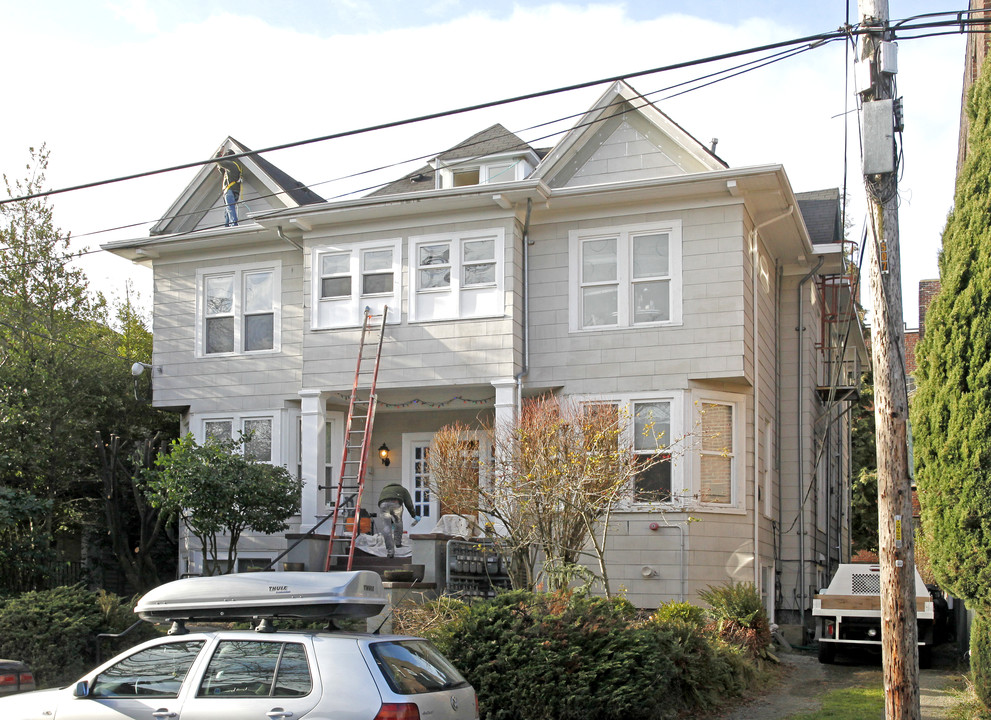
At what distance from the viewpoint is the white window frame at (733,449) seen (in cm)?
1550

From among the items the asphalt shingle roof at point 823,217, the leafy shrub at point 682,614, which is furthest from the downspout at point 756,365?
the asphalt shingle roof at point 823,217

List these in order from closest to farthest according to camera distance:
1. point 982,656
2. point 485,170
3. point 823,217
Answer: point 982,656 < point 485,170 < point 823,217

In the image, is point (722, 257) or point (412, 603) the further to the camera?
point (722, 257)

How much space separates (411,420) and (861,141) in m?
11.1

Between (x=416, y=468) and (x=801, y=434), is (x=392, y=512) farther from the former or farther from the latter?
(x=801, y=434)

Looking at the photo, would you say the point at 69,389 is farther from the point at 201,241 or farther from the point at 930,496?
the point at 930,496

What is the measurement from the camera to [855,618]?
14.4 meters

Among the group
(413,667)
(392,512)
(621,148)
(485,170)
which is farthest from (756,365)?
(413,667)

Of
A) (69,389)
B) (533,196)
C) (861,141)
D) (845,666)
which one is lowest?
(845,666)

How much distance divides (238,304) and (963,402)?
1304 centimetres

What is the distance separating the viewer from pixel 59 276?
19859 mm

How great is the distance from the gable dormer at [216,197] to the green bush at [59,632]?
8.74 metres

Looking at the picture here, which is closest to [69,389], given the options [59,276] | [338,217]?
[59,276]

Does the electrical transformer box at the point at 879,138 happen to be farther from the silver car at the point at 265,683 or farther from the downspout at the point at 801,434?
the downspout at the point at 801,434
